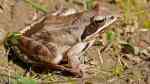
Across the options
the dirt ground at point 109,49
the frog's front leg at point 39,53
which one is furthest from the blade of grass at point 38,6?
the frog's front leg at point 39,53

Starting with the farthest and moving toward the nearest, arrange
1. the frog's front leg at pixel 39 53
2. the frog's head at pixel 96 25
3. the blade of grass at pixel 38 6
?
the blade of grass at pixel 38 6 → the frog's head at pixel 96 25 → the frog's front leg at pixel 39 53

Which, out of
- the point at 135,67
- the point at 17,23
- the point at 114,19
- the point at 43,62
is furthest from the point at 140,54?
the point at 17,23

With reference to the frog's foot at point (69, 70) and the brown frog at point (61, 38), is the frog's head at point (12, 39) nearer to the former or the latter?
the brown frog at point (61, 38)

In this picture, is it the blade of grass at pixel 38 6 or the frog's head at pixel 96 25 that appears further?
the blade of grass at pixel 38 6

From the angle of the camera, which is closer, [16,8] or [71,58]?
[71,58]

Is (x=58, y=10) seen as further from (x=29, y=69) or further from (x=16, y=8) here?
(x=29, y=69)

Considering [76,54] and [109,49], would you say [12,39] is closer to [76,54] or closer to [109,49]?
[76,54]

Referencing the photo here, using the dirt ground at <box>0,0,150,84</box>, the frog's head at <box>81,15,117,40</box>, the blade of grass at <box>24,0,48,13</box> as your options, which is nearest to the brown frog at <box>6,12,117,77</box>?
Answer: the frog's head at <box>81,15,117,40</box>
